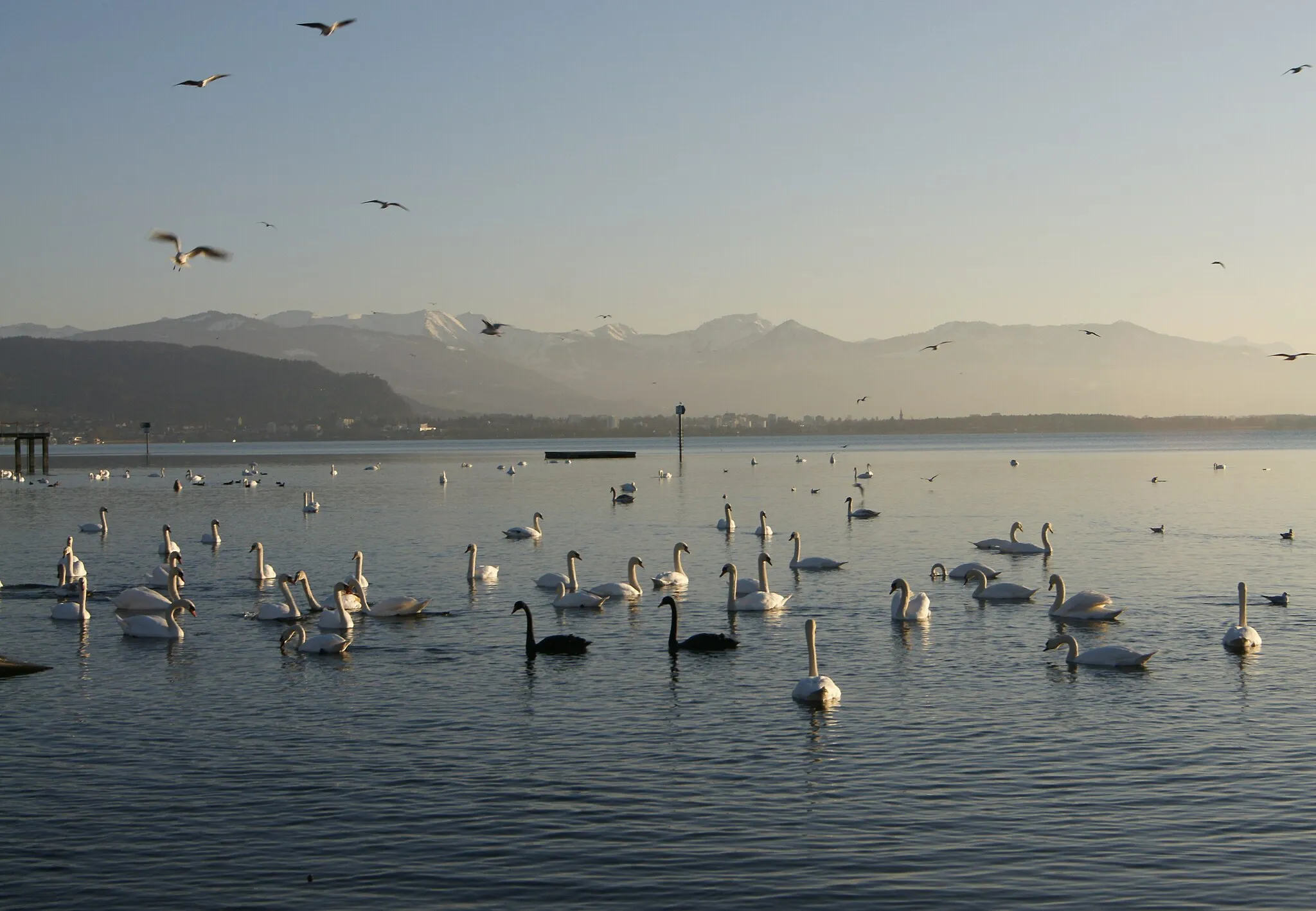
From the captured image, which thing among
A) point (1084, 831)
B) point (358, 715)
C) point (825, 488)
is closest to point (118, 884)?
point (358, 715)

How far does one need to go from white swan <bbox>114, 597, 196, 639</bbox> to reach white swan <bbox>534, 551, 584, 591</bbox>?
911 cm

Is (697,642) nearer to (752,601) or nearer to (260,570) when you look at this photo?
(752,601)

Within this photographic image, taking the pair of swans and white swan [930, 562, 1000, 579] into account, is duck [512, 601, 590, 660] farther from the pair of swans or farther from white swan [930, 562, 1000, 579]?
white swan [930, 562, 1000, 579]

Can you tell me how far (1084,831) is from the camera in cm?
1429

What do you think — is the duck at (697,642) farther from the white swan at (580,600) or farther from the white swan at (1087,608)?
the white swan at (1087,608)

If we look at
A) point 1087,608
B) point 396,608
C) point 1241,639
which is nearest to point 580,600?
point 396,608

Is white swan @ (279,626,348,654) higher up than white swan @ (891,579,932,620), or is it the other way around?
white swan @ (891,579,932,620)

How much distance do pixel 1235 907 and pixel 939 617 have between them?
54.7 feet

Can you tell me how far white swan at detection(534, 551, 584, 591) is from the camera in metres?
32.9

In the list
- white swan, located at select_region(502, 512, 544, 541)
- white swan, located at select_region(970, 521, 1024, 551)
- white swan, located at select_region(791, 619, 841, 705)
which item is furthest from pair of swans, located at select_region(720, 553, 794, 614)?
white swan, located at select_region(502, 512, 544, 541)

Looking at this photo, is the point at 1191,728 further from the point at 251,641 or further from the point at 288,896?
the point at 251,641

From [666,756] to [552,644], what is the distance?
7.40 meters

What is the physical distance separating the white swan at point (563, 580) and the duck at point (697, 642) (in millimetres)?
7861

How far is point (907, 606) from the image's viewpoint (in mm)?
27969
